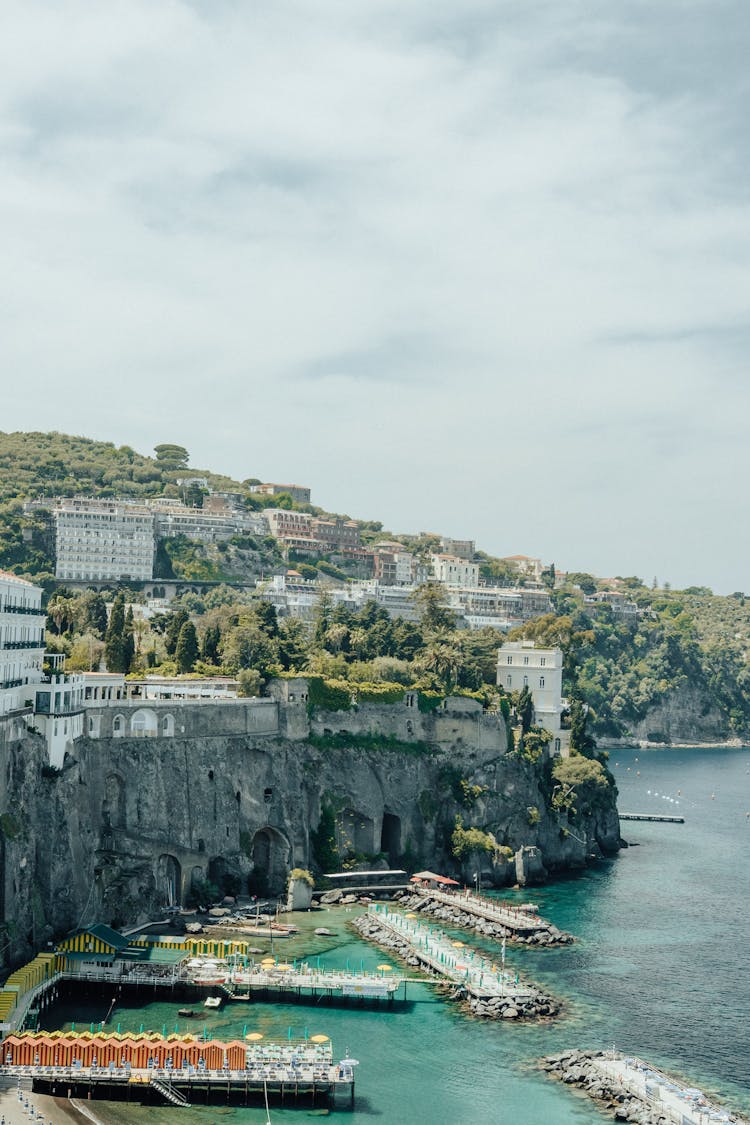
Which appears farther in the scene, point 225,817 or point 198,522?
point 198,522

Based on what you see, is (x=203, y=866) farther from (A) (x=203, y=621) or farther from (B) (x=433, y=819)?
(A) (x=203, y=621)

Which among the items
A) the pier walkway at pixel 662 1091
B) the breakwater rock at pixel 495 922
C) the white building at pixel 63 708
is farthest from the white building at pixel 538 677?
the pier walkway at pixel 662 1091

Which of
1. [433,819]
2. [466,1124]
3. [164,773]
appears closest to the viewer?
[466,1124]

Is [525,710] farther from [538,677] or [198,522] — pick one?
[198,522]

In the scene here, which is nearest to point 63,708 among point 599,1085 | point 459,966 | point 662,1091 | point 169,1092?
point 459,966

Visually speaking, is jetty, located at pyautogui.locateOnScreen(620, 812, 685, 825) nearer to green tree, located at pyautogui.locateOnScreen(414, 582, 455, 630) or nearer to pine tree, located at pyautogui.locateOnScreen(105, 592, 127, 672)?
green tree, located at pyautogui.locateOnScreen(414, 582, 455, 630)

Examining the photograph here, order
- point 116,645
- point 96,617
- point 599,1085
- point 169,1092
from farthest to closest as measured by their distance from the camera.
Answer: point 96,617, point 116,645, point 599,1085, point 169,1092

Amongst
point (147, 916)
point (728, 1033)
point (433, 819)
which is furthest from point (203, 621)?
point (728, 1033)

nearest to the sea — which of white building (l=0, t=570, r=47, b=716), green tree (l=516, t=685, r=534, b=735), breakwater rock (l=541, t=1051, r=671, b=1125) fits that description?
breakwater rock (l=541, t=1051, r=671, b=1125)
